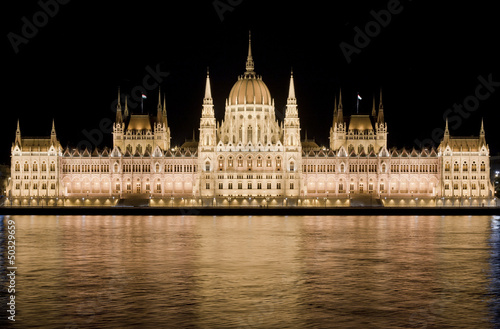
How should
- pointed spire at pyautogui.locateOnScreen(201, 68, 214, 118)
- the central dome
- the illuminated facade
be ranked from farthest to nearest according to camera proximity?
1. the central dome
2. pointed spire at pyautogui.locateOnScreen(201, 68, 214, 118)
3. the illuminated facade

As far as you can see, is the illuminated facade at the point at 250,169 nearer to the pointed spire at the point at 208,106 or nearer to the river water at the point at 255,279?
the pointed spire at the point at 208,106

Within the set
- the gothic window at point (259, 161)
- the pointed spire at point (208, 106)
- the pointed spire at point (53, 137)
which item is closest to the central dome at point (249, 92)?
the pointed spire at point (208, 106)

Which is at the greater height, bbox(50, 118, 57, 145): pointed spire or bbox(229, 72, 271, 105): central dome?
bbox(229, 72, 271, 105): central dome

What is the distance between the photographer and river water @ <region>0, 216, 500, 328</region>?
93.9 ft

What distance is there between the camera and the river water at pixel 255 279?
28609 millimetres

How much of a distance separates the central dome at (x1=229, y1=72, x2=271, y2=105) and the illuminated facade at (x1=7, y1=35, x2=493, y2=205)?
1.80 meters

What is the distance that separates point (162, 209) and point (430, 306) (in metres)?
72.9

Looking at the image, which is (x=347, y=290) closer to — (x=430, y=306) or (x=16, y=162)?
(x=430, y=306)

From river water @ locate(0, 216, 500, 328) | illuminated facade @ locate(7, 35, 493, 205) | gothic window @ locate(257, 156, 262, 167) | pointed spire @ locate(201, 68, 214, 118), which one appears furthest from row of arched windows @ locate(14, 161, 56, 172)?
river water @ locate(0, 216, 500, 328)

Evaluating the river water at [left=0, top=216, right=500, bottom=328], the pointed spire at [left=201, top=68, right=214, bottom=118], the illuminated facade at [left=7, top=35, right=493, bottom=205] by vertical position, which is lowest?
the river water at [left=0, top=216, right=500, bottom=328]

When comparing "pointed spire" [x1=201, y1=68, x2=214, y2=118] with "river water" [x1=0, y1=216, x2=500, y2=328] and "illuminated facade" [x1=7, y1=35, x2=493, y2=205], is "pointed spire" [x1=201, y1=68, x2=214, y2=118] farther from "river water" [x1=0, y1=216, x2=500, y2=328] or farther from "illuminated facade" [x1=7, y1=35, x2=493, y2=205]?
"river water" [x1=0, y1=216, x2=500, y2=328]

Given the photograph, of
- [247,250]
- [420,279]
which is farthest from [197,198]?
[420,279]

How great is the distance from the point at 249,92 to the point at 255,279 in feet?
300

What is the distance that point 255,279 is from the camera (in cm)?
3744
